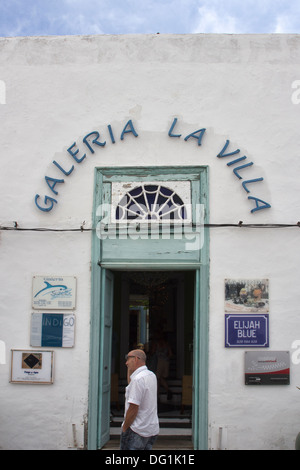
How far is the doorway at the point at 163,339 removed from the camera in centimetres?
870

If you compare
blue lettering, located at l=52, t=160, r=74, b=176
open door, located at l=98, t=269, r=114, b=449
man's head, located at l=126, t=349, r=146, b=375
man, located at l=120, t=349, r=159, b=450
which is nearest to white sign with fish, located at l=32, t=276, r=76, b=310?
open door, located at l=98, t=269, r=114, b=449

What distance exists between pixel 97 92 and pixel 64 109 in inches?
19.9

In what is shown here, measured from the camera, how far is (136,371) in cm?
545

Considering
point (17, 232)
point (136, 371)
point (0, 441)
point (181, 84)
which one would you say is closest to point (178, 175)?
point (181, 84)

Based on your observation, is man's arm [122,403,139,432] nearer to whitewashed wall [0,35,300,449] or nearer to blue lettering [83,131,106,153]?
whitewashed wall [0,35,300,449]

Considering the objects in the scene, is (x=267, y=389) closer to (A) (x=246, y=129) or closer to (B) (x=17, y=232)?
(A) (x=246, y=129)

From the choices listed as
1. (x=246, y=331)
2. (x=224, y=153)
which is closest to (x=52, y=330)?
(x=246, y=331)

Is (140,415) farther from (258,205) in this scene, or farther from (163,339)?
(163,339)

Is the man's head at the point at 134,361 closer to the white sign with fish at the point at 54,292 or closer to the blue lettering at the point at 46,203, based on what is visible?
the white sign with fish at the point at 54,292

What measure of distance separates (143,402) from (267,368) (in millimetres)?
2075

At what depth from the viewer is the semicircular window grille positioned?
23.4 feet

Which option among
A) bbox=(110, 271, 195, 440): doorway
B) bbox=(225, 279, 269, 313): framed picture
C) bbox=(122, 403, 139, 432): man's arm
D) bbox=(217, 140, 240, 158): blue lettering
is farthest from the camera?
bbox=(110, 271, 195, 440): doorway

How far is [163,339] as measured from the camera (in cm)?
1042

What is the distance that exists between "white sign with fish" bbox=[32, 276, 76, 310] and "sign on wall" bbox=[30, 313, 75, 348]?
0.11 metres
